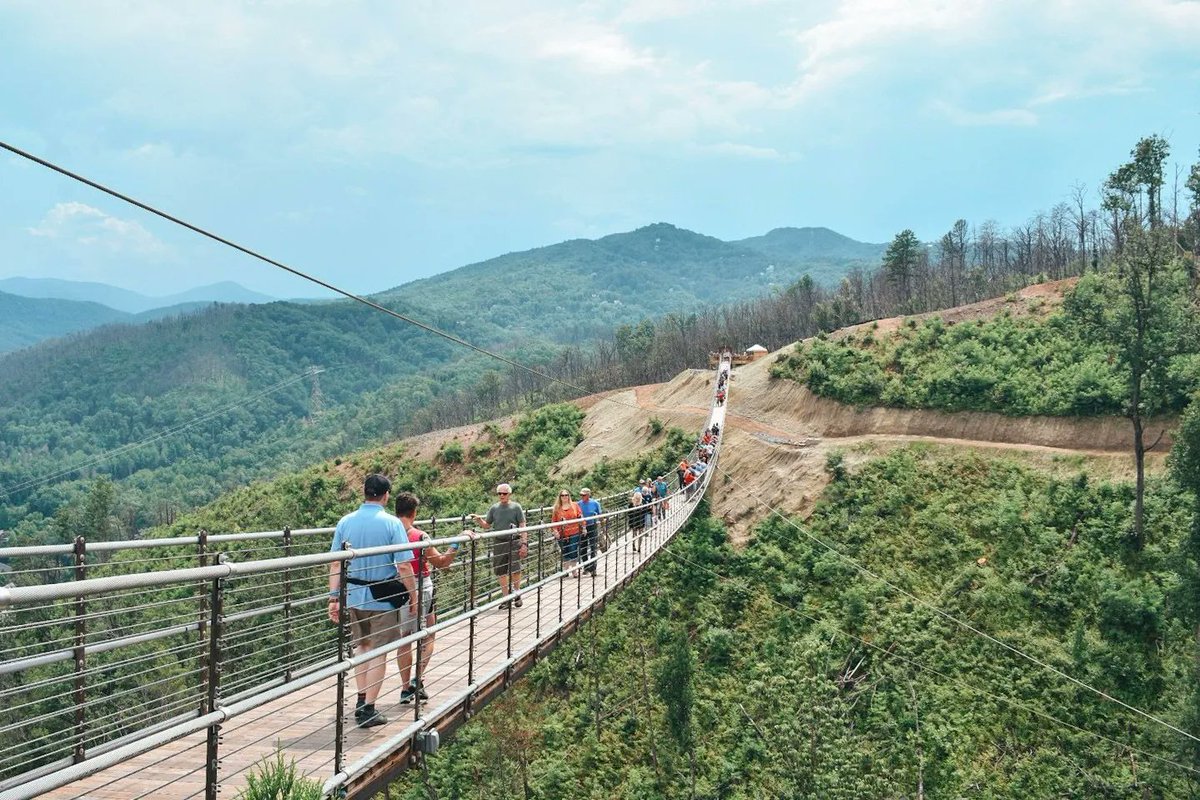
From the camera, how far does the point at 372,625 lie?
5.13 metres

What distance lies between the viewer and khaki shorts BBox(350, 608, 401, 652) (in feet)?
16.3

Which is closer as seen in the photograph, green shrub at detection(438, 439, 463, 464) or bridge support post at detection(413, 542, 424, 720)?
bridge support post at detection(413, 542, 424, 720)

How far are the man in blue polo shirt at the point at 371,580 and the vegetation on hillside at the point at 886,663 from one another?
45.5ft

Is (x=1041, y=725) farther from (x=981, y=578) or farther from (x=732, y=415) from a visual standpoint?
(x=732, y=415)

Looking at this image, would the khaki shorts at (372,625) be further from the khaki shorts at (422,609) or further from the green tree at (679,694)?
the green tree at (679,694)

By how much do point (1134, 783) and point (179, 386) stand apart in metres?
176

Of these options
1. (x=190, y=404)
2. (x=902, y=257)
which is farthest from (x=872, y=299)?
(x=190, y=404)

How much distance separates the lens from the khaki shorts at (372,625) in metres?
4.97

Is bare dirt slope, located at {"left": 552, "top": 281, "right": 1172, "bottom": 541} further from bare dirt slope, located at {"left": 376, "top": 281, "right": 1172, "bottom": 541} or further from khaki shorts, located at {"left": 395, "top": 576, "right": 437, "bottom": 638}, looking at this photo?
khaki shorts, located at {"left": 395, "top": 576, "right": 437, "bottom": 638}

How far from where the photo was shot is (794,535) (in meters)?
24.6

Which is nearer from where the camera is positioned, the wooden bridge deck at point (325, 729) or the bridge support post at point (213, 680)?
the bridge support post at point (213, 680)

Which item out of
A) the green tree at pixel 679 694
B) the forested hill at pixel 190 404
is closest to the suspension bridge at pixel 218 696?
the green tree at pixel 679 694

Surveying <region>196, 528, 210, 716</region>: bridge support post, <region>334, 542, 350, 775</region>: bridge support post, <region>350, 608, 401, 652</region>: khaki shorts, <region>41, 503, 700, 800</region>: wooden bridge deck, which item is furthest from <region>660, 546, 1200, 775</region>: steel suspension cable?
<region>334, 542, 350, 775</region>: bridge support post

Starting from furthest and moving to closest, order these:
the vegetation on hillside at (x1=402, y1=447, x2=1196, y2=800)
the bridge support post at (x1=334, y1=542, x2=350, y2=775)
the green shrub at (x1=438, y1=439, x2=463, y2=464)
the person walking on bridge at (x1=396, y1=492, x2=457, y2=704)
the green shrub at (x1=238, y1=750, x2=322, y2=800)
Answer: the green shrub at (x1=438, y1=439, x2=463, y2=464), the vegetation on hillside at (x1=402, y1=447, x2=1196, y2=800), the person walking on bridge at (x1=396, y1=492, x2=457, y2=704), the bridge support post at (x1=334, y1=542, x2=350, y2=775), the green shrub at (x1=238, y1=750, x2=322, y2=800)
